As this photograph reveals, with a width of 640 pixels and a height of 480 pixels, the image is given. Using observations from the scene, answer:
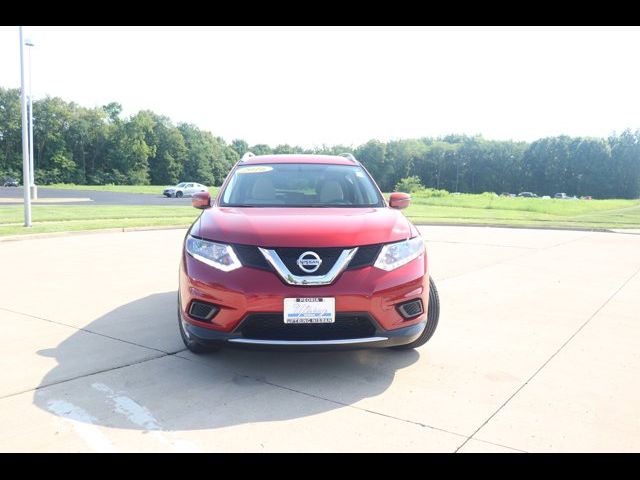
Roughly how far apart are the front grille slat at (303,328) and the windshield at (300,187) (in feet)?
4.52

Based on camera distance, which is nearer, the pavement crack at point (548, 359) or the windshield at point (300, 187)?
the pavement crack at point (548, 359)

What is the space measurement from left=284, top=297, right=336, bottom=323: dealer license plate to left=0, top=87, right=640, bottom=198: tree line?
79903 mm

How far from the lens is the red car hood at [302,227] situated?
3697 mm

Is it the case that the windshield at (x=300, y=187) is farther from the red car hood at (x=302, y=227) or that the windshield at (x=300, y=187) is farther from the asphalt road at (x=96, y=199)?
the asphalt road at (x=96, y=199)

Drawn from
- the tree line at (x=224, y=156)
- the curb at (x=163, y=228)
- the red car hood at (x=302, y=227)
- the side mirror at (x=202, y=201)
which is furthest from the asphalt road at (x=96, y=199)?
the tree line at (x=224, y=156)

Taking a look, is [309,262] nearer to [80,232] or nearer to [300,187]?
[300,187]

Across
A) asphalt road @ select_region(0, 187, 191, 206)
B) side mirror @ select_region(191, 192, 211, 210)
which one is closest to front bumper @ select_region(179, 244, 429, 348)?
side mirror @ select_region(191, 192, 211, 210)

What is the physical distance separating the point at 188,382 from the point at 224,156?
346 feet

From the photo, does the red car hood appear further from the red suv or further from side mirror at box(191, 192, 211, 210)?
side mirror at box(191, 192, 211, 210)

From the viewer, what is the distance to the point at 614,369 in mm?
4195

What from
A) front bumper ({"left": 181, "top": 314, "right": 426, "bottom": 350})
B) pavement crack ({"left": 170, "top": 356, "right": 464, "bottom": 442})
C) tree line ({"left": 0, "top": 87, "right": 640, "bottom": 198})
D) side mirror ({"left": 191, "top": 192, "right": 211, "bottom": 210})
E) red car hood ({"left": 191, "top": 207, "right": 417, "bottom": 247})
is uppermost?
tree line ({"left": 0, "top": 87, "right": 640, "bottom": 198})

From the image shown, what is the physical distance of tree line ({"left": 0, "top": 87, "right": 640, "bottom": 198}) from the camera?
80562 millimetres
